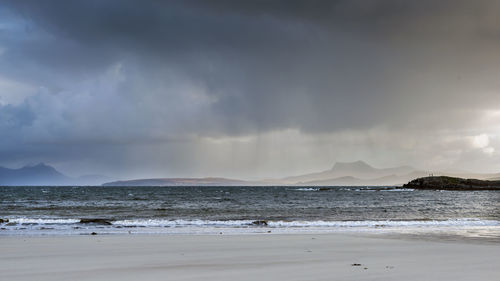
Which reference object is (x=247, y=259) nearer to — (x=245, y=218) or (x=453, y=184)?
(x=245, y=218)

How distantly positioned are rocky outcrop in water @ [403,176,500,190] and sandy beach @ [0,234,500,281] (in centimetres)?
15397

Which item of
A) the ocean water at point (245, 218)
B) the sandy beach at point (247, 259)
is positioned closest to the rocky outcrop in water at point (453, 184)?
the ocean water at point (245, 218)

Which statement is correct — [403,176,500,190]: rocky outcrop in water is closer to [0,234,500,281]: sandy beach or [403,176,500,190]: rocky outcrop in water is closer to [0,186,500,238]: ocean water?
[0,186,500,238]: ocean water

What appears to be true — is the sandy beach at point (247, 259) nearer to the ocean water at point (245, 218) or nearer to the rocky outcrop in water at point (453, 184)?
the ocean water at point (245, 218)

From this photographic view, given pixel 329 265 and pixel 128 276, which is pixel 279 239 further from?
pixel 128 276

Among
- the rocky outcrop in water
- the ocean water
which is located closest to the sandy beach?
the ocean water

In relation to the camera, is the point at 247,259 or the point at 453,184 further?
the point at 453,184

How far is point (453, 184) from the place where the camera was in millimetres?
152875

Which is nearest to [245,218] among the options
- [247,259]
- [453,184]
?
[247,259]

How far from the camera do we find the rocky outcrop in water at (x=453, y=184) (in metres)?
151

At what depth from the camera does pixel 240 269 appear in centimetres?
1007

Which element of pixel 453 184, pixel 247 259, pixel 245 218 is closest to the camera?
pixel 247 259

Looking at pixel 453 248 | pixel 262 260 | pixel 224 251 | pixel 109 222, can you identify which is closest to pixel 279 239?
pixel 224 251

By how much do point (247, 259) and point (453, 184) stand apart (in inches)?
6413
